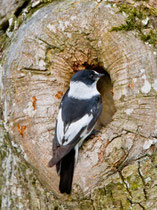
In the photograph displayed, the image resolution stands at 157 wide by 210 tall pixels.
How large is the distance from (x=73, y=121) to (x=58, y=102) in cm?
22

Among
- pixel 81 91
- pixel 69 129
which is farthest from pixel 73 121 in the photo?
pixel 81 91

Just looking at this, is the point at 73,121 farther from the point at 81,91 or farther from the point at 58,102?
the point at 81,91

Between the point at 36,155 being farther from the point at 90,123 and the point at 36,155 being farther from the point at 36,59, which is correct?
the point at 36,59

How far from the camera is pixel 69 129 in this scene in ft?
7.93

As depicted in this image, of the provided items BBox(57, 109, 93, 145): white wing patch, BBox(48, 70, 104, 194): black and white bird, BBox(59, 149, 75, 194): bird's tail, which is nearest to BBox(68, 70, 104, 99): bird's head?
BBox(48, 70, 104, 194): black and white bird

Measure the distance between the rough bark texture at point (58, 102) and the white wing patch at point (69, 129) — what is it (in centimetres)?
9

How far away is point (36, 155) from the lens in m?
2.32

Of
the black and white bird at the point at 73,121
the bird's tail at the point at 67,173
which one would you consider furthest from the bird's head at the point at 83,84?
the bird's tail at the point at 67,173

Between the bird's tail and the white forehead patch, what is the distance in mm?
Result: 627

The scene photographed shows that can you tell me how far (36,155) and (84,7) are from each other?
1347 millimetres

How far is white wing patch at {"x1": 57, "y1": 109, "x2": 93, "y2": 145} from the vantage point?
2.30 meters

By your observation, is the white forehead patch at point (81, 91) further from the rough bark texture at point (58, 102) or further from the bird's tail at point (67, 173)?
the bird's tail at point (67, 173)

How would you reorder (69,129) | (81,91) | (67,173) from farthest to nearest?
(81,91)
(69,129)
(67,173)

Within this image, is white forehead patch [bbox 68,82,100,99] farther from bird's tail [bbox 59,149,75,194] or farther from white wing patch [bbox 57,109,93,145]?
bird's tail [bbox 59,149,75,194]
